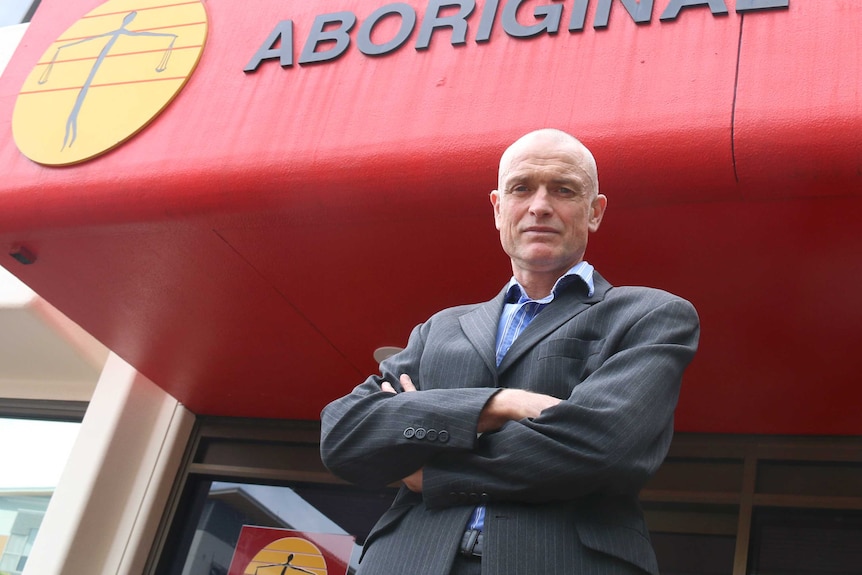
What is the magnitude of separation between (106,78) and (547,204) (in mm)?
2471

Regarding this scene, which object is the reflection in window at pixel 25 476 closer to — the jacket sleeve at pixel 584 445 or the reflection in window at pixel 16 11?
the reflection in window at pixel 16 11

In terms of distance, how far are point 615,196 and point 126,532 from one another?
311 cm

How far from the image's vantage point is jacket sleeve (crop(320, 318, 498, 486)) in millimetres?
1751

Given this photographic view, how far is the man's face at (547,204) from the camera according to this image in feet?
6.94

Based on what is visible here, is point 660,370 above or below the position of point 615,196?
below

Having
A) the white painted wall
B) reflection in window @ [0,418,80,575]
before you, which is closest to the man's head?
the white painted wall

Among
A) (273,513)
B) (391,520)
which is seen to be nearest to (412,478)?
(391,520)

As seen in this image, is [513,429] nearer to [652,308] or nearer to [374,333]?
[652,308]

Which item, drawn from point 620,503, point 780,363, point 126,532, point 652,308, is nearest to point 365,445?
point 620,503

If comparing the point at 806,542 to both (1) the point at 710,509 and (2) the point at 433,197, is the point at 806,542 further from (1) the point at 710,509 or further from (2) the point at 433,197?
(2) the point at 433,197

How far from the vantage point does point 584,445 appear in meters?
1.67

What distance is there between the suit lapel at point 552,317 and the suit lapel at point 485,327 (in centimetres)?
4

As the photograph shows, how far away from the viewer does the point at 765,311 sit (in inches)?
133

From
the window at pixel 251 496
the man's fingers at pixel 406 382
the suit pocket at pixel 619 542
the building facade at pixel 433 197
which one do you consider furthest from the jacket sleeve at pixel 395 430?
the window at pixel 251 496
